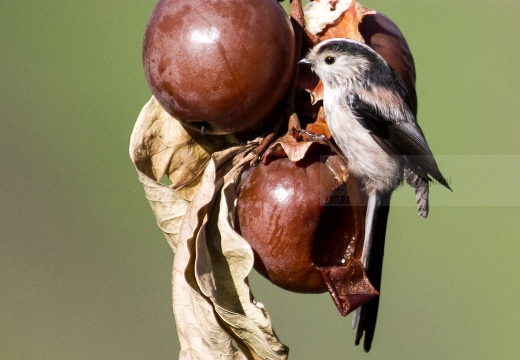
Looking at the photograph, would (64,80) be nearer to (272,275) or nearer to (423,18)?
(423,18)

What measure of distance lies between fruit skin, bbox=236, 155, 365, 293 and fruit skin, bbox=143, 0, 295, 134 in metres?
0.18

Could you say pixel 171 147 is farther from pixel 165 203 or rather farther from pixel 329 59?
pixel 329 59

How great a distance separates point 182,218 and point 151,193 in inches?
3.9

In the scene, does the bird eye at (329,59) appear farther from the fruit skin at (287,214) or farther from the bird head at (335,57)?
the fruit skin at (287,214)

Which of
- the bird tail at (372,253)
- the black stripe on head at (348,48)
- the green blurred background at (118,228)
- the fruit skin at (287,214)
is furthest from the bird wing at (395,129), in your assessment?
the green blurred background at (118,228)

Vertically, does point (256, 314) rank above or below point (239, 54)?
below

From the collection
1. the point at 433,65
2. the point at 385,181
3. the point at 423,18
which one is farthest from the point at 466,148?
the point at 385,181

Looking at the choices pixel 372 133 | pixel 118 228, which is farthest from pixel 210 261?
pixel 118 228

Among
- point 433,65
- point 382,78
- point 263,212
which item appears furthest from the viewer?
point 433,65

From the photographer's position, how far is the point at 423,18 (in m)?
4.72

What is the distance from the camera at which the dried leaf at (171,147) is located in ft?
7.38

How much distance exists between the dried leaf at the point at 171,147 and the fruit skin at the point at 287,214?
19 centimetres

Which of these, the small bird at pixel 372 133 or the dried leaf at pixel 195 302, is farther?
the small bird at pixel 372 133

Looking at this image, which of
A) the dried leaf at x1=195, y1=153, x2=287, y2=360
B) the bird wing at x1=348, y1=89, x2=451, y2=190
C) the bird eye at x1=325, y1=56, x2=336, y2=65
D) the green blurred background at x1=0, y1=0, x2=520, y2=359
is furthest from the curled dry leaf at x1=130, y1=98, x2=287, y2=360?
the green blurred background at x1=0, y1=0, x2=520, y2=359
